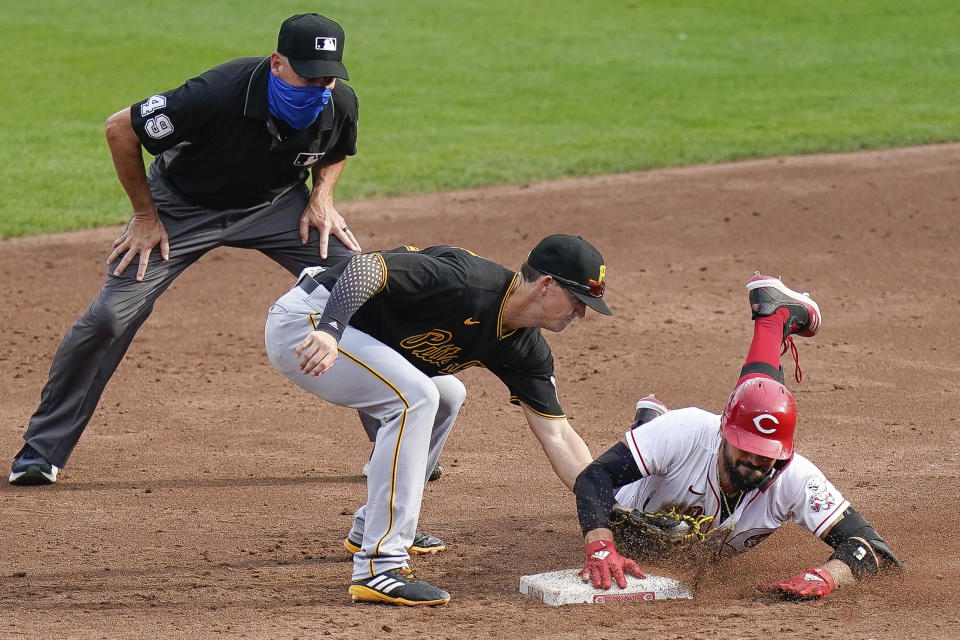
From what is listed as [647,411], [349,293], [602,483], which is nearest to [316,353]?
[349,293]

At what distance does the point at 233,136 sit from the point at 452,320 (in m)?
1.69

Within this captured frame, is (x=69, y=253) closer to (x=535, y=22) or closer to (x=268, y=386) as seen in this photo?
(x=268, y=386)

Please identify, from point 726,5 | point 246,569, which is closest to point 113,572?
point 246,569

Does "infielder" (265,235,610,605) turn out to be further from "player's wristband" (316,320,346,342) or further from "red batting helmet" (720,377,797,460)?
"red batting helmet" (720,377,797,460)

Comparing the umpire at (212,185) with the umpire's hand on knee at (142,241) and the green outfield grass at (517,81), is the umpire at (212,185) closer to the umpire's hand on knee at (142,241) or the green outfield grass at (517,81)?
the umpire's hand on knee at (142,241)

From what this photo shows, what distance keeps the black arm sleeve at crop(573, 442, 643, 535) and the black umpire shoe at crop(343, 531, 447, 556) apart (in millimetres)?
723

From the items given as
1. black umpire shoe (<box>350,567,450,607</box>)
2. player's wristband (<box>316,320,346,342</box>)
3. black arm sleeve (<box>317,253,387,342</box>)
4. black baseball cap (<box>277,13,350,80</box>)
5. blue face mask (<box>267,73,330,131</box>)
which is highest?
black baseball cap (<box>277,13,350,80</box>)

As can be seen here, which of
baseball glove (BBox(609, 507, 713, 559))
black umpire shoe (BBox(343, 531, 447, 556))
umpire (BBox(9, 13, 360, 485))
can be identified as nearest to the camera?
baseball glove (BBox(609, 507, 713, 559))

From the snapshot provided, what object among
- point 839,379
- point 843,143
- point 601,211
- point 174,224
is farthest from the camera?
point 843,143

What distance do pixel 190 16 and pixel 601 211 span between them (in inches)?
424

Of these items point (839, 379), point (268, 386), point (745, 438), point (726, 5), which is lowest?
point (268, 386)

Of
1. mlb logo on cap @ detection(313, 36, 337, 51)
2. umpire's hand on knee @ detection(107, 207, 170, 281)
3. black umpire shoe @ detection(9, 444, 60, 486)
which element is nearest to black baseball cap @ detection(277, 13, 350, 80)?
mlb logo on cap @ detection(313, 36, 337, 51)

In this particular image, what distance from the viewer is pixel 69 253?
9.98 m

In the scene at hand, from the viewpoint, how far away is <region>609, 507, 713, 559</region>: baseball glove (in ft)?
15.9
